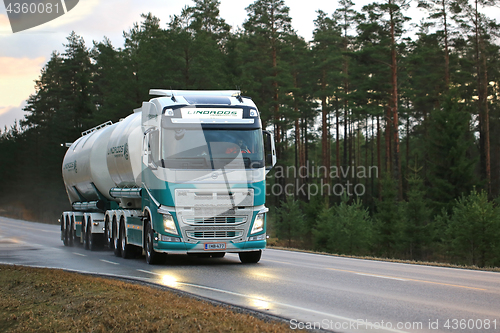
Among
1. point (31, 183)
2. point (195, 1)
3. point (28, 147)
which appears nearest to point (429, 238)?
point (195, 1)

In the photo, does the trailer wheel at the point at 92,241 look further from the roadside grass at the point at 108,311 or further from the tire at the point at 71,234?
the roadside grass at the point at 108,311

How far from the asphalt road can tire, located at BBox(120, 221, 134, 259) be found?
27cm

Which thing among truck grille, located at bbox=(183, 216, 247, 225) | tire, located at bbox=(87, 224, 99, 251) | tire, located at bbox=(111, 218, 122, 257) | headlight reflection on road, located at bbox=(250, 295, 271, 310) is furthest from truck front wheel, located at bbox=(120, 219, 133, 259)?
headlight reflection on road, located at bbox=(250, 295, 271, 310)

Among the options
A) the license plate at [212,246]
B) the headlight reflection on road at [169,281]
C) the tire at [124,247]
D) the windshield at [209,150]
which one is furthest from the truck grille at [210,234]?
the tire at [124,247]

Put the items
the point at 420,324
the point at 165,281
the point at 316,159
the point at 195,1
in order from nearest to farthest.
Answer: the point at 420,324, the point at 165,281, the point at 195,1, the point at 316,159

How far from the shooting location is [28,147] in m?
99.6

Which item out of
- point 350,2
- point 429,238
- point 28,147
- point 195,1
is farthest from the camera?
point 28,147

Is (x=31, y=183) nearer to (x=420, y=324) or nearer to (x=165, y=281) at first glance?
(x=165, y=281)

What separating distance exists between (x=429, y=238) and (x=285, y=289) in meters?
24.7

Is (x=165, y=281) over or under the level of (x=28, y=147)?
under

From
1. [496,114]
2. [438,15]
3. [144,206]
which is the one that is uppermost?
[438,15]

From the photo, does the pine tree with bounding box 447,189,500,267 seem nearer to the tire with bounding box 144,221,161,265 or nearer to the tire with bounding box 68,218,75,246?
the tire with bounding box 144,221,161,265

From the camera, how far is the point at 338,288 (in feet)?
37.7

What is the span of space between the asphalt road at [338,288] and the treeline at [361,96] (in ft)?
46.1
